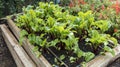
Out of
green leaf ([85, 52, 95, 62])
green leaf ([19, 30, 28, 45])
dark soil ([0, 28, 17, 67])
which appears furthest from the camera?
dark soil ([0, 28, 17, 67])

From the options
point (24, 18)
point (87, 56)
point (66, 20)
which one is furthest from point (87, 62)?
point (24, 18)

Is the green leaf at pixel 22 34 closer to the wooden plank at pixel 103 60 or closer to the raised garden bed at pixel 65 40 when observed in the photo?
the raised garden bed at pixel 65 40

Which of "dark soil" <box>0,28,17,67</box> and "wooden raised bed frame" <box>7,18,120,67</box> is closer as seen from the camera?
"wooden raised bed frame" <box>7,18,120,67</box>

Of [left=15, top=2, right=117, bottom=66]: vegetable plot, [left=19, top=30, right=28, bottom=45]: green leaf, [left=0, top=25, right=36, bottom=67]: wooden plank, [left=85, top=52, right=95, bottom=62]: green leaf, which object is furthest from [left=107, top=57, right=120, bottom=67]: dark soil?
[left=19, top=30, right=28, bottom=45]: green leaf

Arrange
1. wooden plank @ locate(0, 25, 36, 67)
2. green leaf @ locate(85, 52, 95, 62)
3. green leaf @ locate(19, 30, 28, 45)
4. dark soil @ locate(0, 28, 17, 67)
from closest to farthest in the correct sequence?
green leaf @ locate(85, 52, 95, 62) → wooden plank @ locate(0, 25, 36, 67) → green leaf @ locate(19, 30, 28, 45) → dark soil @ locate(0, 28, 17, 67)

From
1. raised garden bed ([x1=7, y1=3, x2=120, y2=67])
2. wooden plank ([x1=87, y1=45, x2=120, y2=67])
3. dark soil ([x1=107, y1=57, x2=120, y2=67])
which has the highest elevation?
raised garden bed ([x1=7, y1=3, x2=120, y2=67])

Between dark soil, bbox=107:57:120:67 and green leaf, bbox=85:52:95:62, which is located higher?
green leaf, bbox=85:52:95:62

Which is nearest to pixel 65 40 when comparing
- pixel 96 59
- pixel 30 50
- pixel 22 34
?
pixel 96 59

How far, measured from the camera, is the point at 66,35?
290 centimetres

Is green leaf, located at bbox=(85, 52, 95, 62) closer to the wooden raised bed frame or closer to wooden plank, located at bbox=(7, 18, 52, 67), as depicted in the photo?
the wooden raised bed frame

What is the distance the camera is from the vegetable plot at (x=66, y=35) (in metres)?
2.81

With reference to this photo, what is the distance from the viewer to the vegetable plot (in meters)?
2.81

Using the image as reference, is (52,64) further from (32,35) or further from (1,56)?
(1,56)

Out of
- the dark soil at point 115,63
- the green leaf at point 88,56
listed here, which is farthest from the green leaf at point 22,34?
the dark soil at point 115,63
